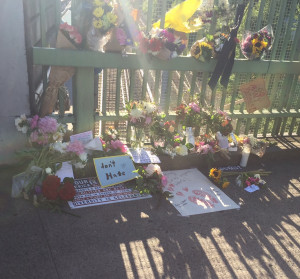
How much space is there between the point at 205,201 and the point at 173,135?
0.90 meters

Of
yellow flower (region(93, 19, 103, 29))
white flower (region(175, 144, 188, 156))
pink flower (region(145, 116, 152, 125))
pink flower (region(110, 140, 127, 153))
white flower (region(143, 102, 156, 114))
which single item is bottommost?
white flower (region(175, 144, 188, 156))

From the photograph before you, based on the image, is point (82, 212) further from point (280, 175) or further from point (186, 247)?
point (280, 175)

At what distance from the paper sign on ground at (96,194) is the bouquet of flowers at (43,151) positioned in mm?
238

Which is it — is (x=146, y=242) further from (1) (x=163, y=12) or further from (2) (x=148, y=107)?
(1) (x=163, y=12)

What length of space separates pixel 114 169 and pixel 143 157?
0.42 m

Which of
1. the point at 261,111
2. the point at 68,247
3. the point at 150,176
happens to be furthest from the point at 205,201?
the point at 261,111

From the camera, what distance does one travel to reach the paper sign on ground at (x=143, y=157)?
13.0ft

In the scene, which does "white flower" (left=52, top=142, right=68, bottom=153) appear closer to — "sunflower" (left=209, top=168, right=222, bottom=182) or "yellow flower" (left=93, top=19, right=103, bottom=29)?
"yellow flower" (left=93, top=19, right=103, bottom=29)

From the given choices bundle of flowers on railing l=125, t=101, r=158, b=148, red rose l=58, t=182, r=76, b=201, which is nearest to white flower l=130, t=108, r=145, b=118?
bundle of flowers on railing l=125, t=101, r=158, b=148

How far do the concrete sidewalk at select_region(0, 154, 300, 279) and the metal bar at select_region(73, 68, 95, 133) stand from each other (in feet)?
3.27

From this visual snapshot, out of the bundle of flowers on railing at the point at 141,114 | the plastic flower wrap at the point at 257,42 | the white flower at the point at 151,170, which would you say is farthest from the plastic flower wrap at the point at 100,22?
the plastic flower wrap at the point at 257,42

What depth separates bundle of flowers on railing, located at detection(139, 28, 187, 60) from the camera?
3.82m

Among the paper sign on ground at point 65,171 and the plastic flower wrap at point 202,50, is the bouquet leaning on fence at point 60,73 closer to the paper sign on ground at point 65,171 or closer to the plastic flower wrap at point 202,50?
the paper sign on ground at point 65,171

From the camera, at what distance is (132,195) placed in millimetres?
3646
